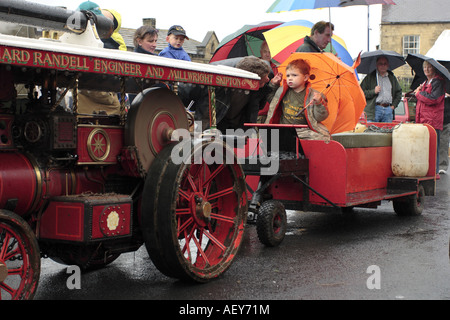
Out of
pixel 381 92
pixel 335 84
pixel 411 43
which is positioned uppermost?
pixel 411 43

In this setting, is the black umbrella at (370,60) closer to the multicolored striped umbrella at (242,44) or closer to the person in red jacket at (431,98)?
the person in red jacket at (431,98)

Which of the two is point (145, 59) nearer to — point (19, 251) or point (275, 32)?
point (19, 251)

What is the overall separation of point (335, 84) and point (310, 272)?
2836 mm

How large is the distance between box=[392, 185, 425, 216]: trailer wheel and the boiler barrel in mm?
5027

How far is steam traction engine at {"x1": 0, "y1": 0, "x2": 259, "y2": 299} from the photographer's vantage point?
12.6ft

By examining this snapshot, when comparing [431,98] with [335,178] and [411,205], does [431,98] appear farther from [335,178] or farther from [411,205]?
[335,178]

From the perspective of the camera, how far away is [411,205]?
8078mm

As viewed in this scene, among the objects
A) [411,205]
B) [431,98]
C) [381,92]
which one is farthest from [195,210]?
[431,98]

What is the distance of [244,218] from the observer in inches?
206

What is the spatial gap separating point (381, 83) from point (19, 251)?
8.50 metres

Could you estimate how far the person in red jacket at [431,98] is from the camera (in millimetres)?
11078

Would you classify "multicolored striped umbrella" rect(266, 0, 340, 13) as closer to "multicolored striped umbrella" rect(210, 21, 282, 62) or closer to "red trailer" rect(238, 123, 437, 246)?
"multicolored striped umbrella" rect(210, 21, 282, 62)

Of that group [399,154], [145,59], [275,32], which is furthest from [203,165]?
[275,32]

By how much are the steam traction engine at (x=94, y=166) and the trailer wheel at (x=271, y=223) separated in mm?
1007
